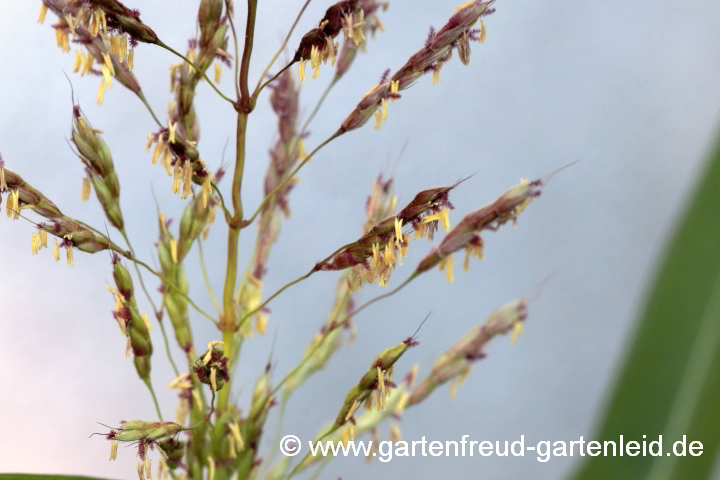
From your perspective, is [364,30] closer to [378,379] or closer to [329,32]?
[329,32]

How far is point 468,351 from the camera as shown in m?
0.88

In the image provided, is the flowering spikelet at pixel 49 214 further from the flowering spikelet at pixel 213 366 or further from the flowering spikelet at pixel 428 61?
the flowering spikelet at pixel 428 61

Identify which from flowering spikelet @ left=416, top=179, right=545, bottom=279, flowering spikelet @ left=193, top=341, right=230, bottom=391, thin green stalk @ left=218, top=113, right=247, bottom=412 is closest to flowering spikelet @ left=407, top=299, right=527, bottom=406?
flowering spikelet @ left=416, top=179, right=545, bottom=279

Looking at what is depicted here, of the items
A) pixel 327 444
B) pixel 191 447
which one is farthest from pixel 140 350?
pixel 327 444

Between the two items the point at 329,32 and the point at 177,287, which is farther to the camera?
the point at 177,287

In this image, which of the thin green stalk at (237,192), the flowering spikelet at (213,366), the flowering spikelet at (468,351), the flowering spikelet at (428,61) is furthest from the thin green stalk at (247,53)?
the flowering spikelet at (468,351)

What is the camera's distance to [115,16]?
0.61m

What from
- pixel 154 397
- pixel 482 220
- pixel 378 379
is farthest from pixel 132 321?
pixel 482 220

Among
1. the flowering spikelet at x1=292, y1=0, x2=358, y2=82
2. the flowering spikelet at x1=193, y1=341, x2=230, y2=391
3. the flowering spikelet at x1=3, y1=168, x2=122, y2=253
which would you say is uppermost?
the flowering spikelet at x1=292, y1=0, x2=358, y2=82

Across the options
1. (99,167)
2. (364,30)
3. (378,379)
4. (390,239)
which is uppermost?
(364,30)

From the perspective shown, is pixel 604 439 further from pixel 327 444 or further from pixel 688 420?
pixel 327 444

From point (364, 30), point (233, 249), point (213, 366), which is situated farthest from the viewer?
point (364, 30)

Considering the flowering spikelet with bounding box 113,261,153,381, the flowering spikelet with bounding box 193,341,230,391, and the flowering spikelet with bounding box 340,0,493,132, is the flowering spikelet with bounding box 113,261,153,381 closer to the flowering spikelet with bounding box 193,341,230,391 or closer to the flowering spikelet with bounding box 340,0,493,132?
the flowering spikelet with bounding box 193,341,230,391

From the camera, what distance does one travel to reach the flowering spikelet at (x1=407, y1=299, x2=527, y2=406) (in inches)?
34.5
